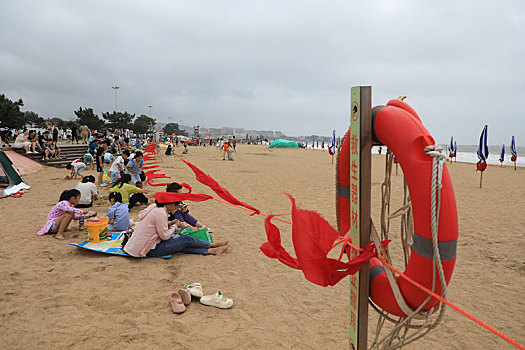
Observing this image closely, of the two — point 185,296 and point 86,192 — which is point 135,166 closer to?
point 86,192

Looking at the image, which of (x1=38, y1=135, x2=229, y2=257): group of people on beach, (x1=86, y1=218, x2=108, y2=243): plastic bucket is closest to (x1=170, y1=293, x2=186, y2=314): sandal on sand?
(x1=38, y1=135, x2=229, y2=257): group of people on beach

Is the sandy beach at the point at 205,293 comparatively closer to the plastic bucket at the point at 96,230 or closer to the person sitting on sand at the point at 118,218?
the plastic bucket at the point at 96,230

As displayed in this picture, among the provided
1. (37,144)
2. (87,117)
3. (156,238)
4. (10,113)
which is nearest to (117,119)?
(87,117)

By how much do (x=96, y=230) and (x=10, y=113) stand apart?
2510cm

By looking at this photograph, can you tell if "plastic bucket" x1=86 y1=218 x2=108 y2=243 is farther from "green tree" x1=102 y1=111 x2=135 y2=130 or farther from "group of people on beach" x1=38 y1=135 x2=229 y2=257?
"green tree" x1=102 y1=111 x2=135 y2=130

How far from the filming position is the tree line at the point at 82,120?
74.1 feet

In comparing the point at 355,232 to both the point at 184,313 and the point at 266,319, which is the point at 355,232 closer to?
the point at 266,319

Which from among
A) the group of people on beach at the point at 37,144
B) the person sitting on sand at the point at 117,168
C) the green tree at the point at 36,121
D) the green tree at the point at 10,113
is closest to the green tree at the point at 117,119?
the green tree at the point at 36,121

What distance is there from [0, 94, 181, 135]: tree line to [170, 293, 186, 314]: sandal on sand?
1829 centimetres

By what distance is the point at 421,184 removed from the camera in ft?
4.32

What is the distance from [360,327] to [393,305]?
0.27 meters

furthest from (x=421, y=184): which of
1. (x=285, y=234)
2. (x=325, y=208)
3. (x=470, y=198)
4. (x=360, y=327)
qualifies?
(x=470, y=198)

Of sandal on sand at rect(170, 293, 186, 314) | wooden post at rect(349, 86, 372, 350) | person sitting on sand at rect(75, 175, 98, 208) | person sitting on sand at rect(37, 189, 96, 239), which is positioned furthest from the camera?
person sitting on sand at rect(75, 175, 98, 208)

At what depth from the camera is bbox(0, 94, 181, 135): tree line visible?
889 inches
